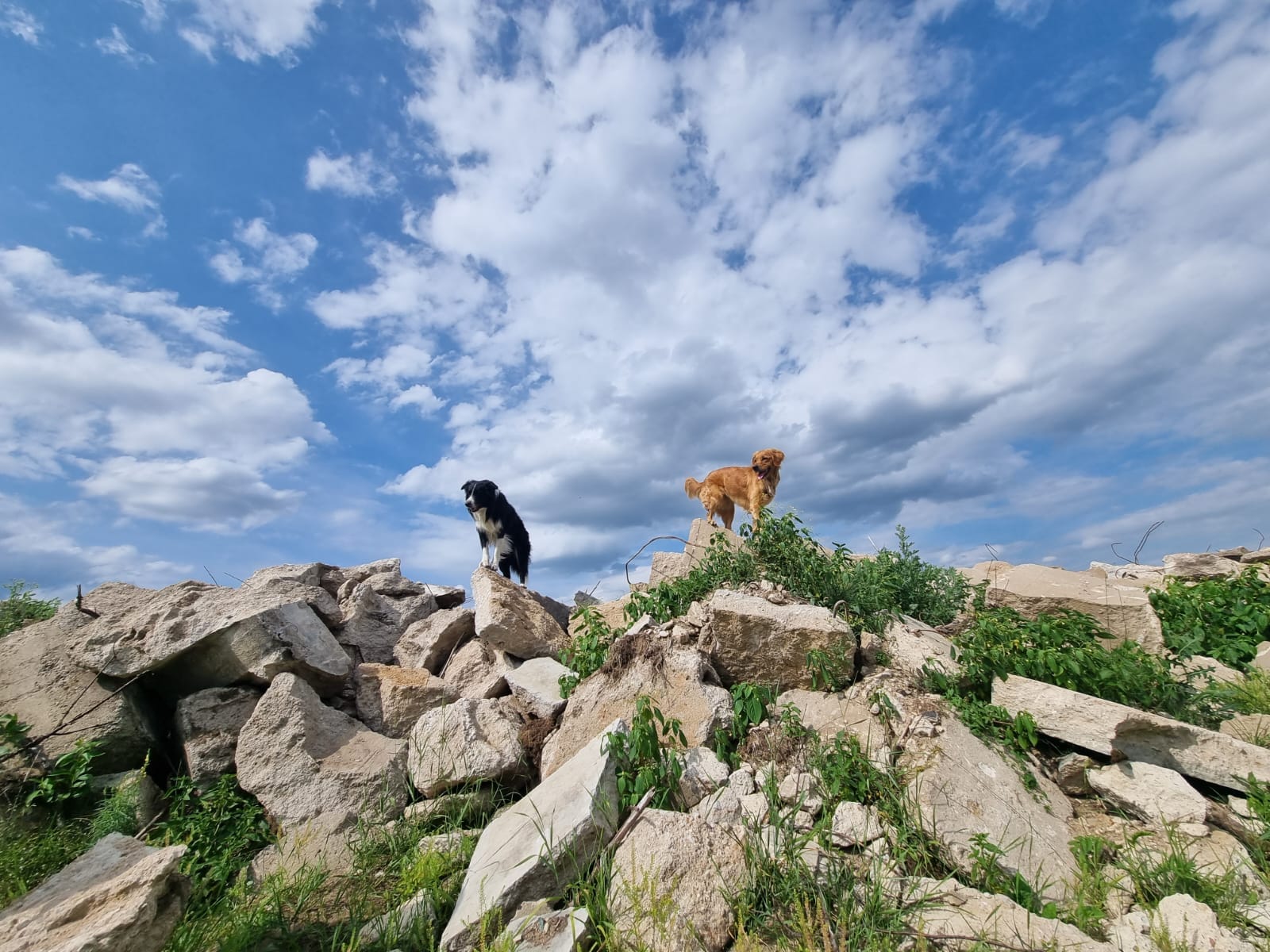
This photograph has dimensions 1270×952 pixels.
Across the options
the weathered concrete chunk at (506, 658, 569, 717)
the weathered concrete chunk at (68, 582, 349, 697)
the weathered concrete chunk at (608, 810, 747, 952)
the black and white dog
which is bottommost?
the weathered concrete chunk at (608, 810, 747, 952)

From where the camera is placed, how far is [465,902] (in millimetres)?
3400

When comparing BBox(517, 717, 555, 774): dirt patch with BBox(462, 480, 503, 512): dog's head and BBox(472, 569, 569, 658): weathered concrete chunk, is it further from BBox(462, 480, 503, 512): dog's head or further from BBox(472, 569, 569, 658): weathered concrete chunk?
BBox(462, 480, 503, 512): dog's head

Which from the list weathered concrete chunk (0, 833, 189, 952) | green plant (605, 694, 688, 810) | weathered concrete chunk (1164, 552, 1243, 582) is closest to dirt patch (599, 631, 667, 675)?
green plant (605, 694, 688, 810)

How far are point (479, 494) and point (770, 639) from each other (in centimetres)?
635

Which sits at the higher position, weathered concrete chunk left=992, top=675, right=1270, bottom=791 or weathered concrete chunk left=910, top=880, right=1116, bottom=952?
weathered concrete chunk left=992, top=675, right=1270, bottom=791

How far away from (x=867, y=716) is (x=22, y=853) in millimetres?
5804

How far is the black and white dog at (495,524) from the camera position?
33.0 ft

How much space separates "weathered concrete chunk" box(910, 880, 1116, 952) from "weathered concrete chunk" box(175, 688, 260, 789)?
533cm

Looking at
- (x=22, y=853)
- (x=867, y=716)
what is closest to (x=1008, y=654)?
(x=867, y=716)

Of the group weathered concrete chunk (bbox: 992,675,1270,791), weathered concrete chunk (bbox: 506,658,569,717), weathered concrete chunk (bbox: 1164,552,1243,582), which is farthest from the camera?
weathered concrete chunk (bbox: 1164,552,1243,582)

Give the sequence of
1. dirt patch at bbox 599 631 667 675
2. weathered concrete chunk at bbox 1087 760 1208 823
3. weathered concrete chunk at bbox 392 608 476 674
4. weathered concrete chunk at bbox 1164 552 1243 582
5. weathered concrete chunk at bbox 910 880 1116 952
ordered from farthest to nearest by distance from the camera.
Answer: weathered concrete chunk at bbox 1164 552 1243 582, weathered concrete chunk at bbox 392 608 476 674, dirt patch at bbox 599 631 667 675, weathered concrete chunk at bbox 1087 760 1208 823, weathered concrete chunk at bbox 910 880 1116 952

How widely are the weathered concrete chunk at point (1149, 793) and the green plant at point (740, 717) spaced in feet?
6.63

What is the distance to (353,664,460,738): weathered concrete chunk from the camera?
613 centimetres

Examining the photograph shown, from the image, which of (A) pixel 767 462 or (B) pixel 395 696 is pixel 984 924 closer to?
(B) pixel 395 696
